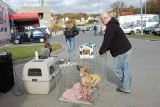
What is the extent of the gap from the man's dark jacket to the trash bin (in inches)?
60.6

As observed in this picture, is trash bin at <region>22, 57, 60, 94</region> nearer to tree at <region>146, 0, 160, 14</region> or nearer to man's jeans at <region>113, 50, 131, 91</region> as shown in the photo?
man's jeans at <region>113, 50, 131, 91</region>

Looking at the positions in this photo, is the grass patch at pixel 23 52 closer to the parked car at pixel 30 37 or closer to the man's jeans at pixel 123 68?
the man's jeans at pixel 123 68

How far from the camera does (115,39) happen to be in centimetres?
673

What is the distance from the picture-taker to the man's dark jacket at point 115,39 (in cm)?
662

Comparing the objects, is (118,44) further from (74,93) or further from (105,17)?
(74,93)

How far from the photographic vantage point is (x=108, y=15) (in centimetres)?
681

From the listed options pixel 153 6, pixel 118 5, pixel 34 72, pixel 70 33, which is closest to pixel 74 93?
pixel 34 72

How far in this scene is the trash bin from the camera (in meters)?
6.83

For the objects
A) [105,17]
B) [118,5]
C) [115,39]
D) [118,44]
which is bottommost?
[118,44]

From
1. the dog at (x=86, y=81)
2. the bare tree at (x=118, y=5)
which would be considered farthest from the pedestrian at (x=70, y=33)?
the bare tree at (x=118, y=5)

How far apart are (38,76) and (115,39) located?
2029 millimetres

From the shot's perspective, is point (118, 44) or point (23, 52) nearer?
point (118, 44)

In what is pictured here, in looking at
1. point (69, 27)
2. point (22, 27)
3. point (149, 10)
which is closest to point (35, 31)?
point (22, 27)

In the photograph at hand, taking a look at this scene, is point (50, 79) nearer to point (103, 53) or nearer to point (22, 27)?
point (103, 53)
